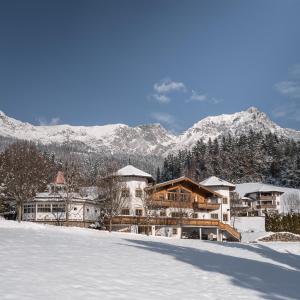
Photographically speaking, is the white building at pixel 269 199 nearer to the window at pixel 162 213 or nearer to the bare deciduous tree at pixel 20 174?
the window at pixel 162 213

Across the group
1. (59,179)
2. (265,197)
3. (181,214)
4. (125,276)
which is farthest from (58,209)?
(265,197)

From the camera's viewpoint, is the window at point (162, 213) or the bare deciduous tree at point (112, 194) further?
the window at point (162, 213)

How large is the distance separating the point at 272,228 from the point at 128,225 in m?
30.1

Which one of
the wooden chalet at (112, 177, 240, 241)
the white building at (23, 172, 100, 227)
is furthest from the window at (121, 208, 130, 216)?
the white building at (23, 172, 100, 227)

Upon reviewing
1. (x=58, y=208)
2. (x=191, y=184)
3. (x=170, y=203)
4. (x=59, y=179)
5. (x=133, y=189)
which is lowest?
(x=58, y=208)

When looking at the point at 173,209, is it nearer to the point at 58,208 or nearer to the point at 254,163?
the point at 58,208

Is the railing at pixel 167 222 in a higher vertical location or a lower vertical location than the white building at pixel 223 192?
lower

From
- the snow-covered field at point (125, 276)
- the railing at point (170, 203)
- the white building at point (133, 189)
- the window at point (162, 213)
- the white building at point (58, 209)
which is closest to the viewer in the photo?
the snow-covered field at point (125, 276)

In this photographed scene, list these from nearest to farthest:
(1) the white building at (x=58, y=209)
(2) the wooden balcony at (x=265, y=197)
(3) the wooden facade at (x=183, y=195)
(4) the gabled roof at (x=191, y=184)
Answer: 1. (1) the white building at (x=58, y=209)
2. (3) the wooden facade at (x=183, y=195)
3. (4) the gabled roof at (x=191, y=184)
4. (2) the wooden balcony at (x=265, y=197)

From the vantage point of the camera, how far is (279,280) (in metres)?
19.9

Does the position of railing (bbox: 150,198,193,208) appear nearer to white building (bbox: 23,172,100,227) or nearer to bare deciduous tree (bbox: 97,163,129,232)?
bare deciduous tree (bbox: 97,163,129,232)

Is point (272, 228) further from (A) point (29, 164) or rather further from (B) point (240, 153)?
(B) point (240, 153)

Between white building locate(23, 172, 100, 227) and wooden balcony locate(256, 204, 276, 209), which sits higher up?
wooden balcony locate(256, 204, 276, 209)

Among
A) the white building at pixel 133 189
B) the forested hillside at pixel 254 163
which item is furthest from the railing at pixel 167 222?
the forested hillside at pixel 254 163
